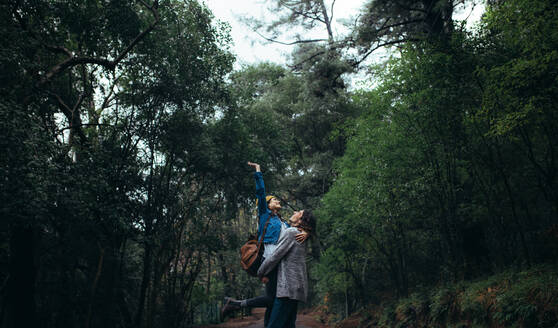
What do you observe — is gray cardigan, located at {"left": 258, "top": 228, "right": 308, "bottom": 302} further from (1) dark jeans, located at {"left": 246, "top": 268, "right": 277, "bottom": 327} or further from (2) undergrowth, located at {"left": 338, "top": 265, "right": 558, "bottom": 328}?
(2) undergrowth, located at {"left": 338, "top": 265, "right": 558, "bottom": 328}

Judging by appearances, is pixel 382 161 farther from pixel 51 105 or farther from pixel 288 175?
pixel 288 175

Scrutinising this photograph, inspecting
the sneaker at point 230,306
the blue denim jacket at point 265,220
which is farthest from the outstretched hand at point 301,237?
the sneaker at point 230,306

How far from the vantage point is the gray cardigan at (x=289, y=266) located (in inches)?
141

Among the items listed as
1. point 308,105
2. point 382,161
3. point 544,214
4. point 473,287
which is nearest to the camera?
point 473,287

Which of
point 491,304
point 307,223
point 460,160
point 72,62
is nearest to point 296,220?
point 307,223

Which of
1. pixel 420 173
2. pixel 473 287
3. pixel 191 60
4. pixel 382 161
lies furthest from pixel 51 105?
pixel 473 287

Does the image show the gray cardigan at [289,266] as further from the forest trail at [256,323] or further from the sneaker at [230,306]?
the forest trail at [256,323]

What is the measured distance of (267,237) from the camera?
13.0ft

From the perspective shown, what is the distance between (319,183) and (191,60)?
10284 mm

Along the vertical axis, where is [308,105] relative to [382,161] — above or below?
above

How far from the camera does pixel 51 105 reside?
30.8ft

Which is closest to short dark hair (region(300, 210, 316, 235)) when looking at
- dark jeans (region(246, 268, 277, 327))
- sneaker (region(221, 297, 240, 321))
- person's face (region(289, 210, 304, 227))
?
person's face (region(289, 210, 304, 227))

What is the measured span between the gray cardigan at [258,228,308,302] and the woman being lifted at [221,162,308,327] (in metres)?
0.07

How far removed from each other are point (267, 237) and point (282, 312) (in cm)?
76
